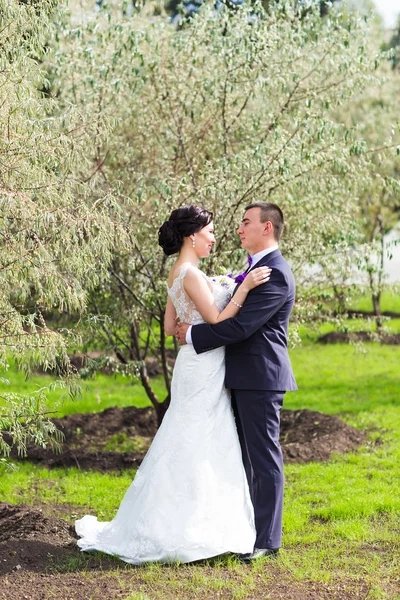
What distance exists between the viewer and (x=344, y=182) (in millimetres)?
8773

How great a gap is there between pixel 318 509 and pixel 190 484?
1.84 metres

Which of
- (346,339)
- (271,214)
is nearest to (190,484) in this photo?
(271,214)

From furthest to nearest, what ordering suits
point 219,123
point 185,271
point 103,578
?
point 219,123 → point 185,271 → point 103,578

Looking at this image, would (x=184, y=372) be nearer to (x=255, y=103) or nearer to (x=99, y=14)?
(x=255, y=103)

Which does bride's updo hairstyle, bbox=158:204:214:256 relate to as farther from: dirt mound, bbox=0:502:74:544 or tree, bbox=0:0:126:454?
dirt mound, bbox=0:502:74:544

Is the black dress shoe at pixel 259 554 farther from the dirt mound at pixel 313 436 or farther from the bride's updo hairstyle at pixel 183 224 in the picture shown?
the dirt mound at pixel 313 436

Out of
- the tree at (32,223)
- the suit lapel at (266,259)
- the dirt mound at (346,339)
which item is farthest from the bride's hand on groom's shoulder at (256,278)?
the dirt mound at (346,339)

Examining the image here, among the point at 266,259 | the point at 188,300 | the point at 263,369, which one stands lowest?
the point at 263,369

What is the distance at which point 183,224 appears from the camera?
588cm

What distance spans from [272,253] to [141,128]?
3661 millimetres

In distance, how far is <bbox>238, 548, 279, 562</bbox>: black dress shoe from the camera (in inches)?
219

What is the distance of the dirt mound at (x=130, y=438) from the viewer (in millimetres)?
8938

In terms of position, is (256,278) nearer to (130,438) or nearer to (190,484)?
(190,484)

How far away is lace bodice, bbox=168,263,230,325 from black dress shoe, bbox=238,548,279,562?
1.63 m
